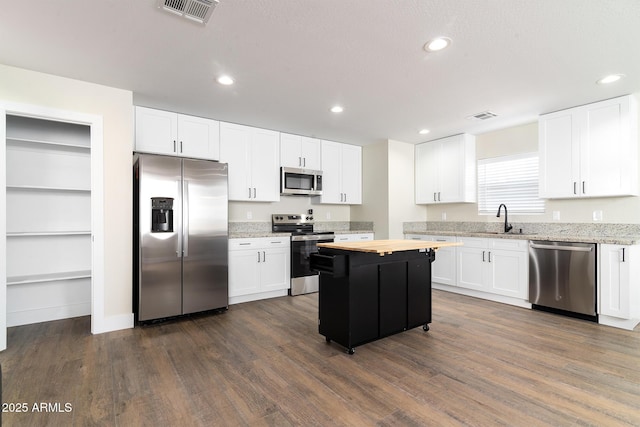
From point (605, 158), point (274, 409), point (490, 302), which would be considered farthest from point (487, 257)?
point (274, 409)

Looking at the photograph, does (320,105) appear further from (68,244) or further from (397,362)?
(68,244)

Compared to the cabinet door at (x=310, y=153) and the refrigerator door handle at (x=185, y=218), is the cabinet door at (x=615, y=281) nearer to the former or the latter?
the cabinet door at (x=310, y=153)

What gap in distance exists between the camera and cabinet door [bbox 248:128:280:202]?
465cm

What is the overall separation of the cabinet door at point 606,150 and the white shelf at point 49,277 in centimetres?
Answer: 599

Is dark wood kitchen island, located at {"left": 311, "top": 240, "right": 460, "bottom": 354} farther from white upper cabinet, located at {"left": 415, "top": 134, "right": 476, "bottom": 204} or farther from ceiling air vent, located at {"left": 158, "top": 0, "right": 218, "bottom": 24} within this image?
white upper cabinet, located at {"left": 415, "top": 134, "right": 476, "bottom": 204}

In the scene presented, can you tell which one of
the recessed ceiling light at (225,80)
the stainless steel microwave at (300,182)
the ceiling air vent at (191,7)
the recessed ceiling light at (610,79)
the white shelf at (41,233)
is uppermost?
the ceiling air vent at (191,7)

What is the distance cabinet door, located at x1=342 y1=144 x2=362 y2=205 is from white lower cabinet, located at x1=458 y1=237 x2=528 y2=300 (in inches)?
76.0

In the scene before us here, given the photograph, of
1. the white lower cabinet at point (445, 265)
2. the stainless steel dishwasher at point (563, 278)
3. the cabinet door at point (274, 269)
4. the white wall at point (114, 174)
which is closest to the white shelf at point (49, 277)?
the white wall at point (114, 174)

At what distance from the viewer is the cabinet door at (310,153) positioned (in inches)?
205

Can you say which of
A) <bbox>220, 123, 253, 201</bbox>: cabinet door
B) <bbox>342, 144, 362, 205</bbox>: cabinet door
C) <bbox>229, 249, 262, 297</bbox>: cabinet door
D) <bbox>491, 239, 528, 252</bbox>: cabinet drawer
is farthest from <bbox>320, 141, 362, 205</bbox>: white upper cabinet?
<bbox>491, 239, 528, 252</bbox>: cabinet drawer

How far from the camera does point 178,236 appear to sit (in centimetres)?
356

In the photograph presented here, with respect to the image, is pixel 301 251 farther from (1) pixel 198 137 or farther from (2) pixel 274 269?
(1) pixel 198 137

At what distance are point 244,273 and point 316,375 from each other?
87.7 inches

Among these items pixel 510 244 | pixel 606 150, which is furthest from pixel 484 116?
pixel 510 244
